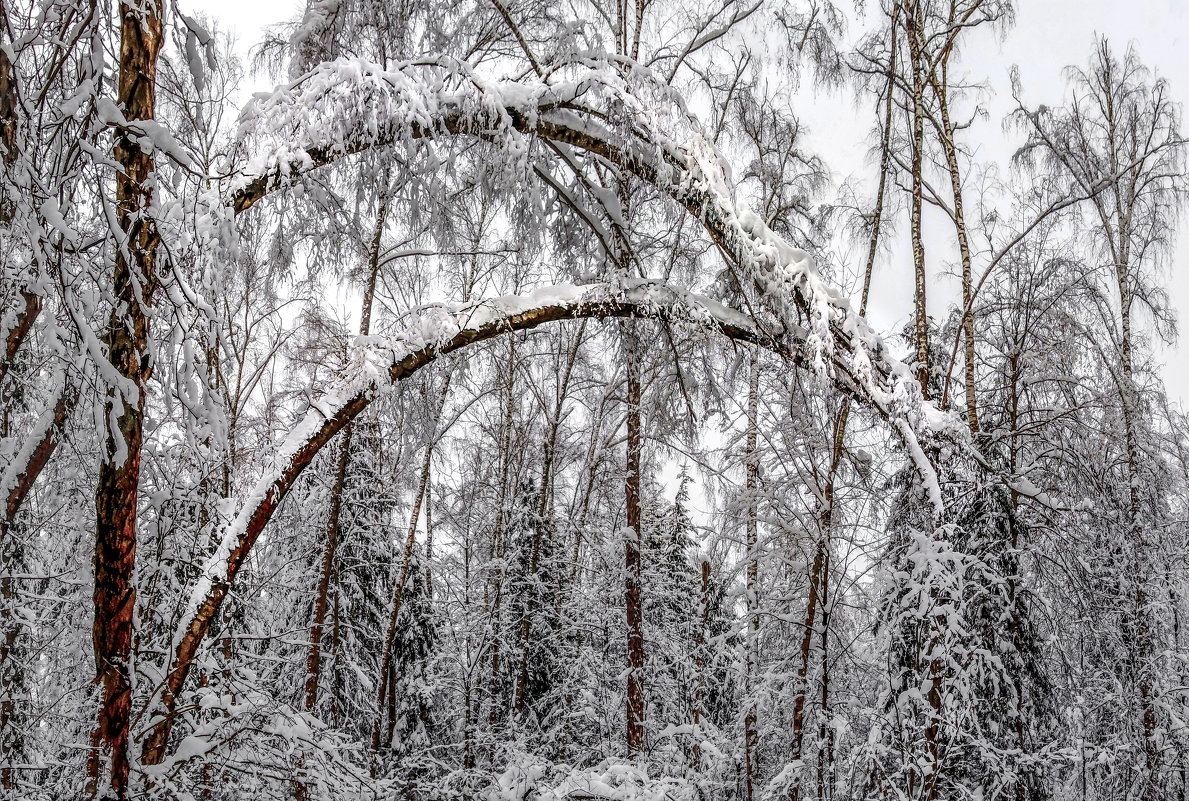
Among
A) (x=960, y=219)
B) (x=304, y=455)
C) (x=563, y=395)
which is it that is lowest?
(x=304, y=455)

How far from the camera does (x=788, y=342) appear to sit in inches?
213

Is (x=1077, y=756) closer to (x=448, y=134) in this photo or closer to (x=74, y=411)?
(x=448, y=134)

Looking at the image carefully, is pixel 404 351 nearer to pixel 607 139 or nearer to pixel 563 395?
pixel 607 139

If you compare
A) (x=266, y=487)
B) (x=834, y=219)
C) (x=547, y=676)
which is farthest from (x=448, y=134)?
(x=547, y=676)

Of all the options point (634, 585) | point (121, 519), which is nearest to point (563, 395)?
point (634, 585)

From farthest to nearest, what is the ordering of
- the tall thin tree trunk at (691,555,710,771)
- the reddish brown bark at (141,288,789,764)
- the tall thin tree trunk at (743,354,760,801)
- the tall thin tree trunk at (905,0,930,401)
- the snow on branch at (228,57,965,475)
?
the tall thin tree trunk at (691,555,710,771), the tall thin tree trunk at (743,354,760,801), the tall thin tree trunk at (905,0,930,401), the snow on branch at (228,57,965,475), the reddish brown bark at (141,288,789,764)

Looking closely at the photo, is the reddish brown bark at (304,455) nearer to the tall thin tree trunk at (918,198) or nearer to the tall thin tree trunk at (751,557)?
the tall thin tree trunk at (751,557)

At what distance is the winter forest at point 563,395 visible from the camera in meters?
3.13

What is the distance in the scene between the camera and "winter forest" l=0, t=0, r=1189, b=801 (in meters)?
3.13

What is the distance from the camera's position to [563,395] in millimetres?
11812

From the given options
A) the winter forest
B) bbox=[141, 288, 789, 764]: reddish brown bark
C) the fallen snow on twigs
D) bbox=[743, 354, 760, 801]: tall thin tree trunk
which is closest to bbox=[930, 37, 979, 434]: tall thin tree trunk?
the winter forest

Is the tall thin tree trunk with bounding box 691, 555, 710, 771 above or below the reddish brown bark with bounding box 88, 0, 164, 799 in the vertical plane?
below

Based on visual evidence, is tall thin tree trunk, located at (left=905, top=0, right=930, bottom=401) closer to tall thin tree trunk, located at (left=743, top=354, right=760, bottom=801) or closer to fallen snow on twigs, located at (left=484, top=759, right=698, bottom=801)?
tall thin tree trunk, located at (left=743, top=354, right=760, bottom=801)

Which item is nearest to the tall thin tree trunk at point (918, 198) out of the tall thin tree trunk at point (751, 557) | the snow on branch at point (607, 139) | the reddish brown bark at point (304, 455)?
the tall thin tree trunk at point (751, 557)
